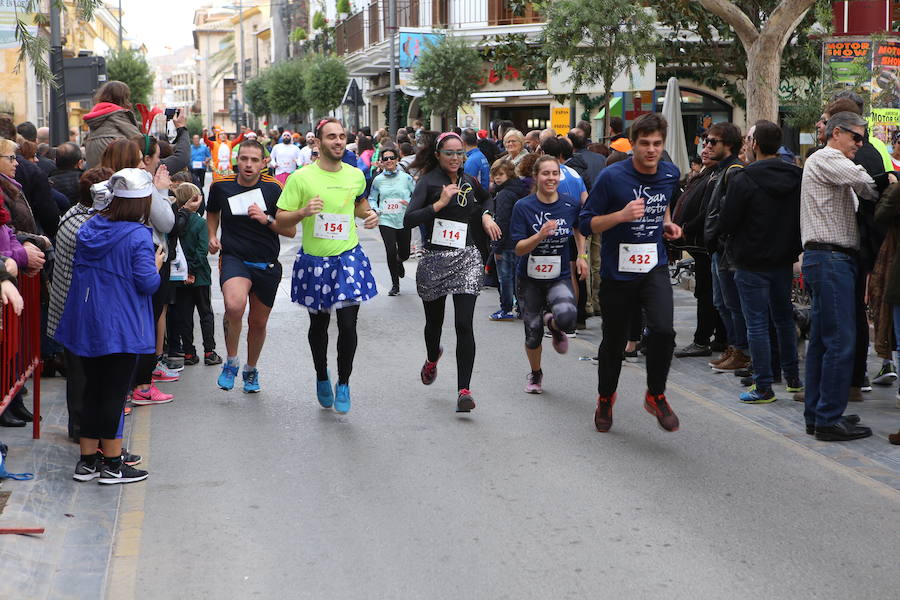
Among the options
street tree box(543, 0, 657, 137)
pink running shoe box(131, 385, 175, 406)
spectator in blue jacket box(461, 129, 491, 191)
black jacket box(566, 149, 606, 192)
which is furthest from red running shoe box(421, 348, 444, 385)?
street tree box(543, 0, 657, 137)

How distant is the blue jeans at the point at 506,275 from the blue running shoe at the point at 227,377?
13.7 ft

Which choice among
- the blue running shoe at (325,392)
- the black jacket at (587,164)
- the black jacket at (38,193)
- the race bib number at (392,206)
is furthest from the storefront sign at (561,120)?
the blue running shoe at (325,392)

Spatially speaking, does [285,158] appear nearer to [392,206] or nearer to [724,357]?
[392,206]

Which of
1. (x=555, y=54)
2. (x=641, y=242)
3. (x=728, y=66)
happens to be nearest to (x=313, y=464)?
(x=641, y=242)

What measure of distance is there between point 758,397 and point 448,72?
22.2 m

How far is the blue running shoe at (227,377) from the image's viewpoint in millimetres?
8781

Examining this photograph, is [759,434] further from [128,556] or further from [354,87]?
[354,87]

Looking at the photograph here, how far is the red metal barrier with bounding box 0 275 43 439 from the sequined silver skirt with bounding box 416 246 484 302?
2.54 meters

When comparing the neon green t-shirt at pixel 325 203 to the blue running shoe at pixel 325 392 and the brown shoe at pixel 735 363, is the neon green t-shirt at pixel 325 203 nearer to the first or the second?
the blue running shoe at pixel 325 392

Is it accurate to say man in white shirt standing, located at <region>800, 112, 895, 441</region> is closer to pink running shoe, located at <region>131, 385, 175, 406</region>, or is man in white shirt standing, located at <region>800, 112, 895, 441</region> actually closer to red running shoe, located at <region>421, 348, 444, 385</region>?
red running shoe, located at <region>421, 348, 444, 385</region>

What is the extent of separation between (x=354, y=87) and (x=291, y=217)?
23.0m

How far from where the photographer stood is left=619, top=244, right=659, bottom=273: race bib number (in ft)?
24.1

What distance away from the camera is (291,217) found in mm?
7781

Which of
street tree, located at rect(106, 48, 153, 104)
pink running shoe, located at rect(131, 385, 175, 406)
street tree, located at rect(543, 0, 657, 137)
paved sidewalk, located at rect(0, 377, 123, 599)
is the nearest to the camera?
paved sidewalk, located at rect(0, 377, 123, 599)
